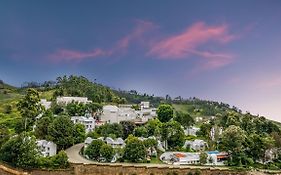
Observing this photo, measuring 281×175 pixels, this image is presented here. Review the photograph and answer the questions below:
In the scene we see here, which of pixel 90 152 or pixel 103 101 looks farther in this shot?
pixel 103 101

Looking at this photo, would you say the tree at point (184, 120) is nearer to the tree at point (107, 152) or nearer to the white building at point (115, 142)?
the white building at point (115, 142)

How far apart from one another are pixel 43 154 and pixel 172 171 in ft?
40.2

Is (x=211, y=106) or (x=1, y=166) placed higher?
(x=211, y=106)

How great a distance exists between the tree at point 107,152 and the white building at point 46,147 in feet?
15.3

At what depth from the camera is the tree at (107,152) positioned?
37.0 meters

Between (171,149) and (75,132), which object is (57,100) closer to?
(75,132)

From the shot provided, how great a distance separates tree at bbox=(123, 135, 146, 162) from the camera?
3716cm

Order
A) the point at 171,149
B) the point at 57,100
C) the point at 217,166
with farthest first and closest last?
the point at 57,100 < the point at 171,149 < the point at 217,166

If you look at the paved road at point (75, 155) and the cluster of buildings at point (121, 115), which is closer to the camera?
the paved road at point (75, 155)

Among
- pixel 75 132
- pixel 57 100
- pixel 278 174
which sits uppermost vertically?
pixel 57 100

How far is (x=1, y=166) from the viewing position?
34.5 m

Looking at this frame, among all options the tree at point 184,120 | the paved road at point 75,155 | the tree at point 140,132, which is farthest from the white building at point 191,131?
the paved road at point 75,155

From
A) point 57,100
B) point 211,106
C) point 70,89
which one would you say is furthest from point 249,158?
point 211,106

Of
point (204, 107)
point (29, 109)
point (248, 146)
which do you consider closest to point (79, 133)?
point (29, 109)
